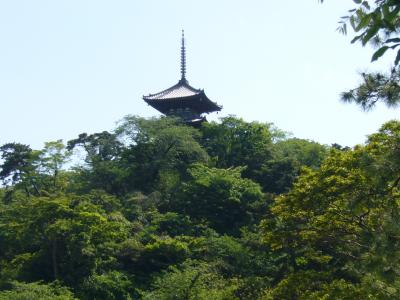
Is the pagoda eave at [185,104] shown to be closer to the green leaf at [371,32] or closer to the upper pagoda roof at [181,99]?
the upper pagoda roof at [181,99]

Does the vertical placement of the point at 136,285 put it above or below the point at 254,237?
below

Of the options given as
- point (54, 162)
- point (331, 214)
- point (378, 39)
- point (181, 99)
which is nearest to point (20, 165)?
point (54, 162)

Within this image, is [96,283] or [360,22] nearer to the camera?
[360,22]

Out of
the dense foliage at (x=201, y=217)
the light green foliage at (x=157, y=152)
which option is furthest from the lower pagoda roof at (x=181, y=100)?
the light green foliage at (x=157, y=152)

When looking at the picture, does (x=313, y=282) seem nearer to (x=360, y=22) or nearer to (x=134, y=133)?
(x=360, y=22)

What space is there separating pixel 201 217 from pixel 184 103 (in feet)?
43.3

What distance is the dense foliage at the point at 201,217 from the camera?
39.6ft

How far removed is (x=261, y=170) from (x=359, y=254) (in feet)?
60.0

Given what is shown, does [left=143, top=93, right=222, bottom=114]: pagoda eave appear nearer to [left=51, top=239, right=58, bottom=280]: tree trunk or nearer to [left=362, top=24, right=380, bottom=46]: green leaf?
[left=51, top=239, right=58, bottom=280]: tree trunk

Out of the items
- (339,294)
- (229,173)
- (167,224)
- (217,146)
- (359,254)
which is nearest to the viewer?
(339,294)

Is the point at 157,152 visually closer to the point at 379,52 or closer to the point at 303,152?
the point at 303,152

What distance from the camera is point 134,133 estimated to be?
3112 cm

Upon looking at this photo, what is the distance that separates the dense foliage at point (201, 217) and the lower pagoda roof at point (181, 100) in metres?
3.61

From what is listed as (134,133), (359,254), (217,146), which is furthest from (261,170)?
(359,254)
